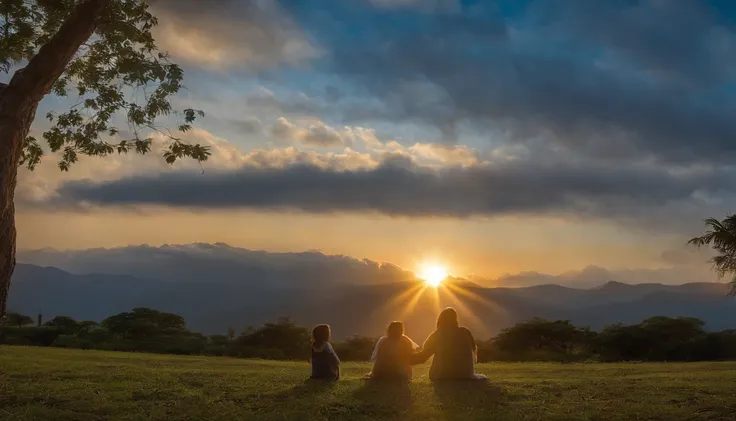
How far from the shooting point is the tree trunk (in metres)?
17.1

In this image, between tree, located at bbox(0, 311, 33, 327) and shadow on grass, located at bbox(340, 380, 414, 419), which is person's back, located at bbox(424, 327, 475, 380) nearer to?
shadow on grass, located at bbox(340, 380, 414, 419)

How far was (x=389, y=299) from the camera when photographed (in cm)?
17362

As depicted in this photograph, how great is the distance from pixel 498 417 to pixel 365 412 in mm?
2673

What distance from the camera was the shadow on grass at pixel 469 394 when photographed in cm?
1428

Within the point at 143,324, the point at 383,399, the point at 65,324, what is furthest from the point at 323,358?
the point at 65,324

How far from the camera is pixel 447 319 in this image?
59.3 feet

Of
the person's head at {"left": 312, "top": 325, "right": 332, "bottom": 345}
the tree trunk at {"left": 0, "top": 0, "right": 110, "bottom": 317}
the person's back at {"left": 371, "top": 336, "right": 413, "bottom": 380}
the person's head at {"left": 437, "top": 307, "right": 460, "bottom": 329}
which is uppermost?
the tree trunk at {"left": 0, "top": 0, "right": 110, "bottom": 317}

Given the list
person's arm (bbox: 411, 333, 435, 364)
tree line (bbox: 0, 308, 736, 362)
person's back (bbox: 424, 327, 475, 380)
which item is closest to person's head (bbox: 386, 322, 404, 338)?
person's arm (bbox: 411, 333, 435, 364)

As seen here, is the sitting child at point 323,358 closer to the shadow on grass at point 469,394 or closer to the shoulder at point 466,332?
the shadow on grass at point 469,394

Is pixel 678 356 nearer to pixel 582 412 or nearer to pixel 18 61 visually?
pixel 582 412

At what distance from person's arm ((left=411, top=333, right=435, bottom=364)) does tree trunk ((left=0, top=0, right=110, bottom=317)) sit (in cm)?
1086

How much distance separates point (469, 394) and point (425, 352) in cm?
287

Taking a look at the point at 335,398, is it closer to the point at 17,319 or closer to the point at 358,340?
the point at 358,340

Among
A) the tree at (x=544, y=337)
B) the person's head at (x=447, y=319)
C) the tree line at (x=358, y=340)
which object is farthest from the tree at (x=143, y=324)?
the person's head at (x=447, y=319)
